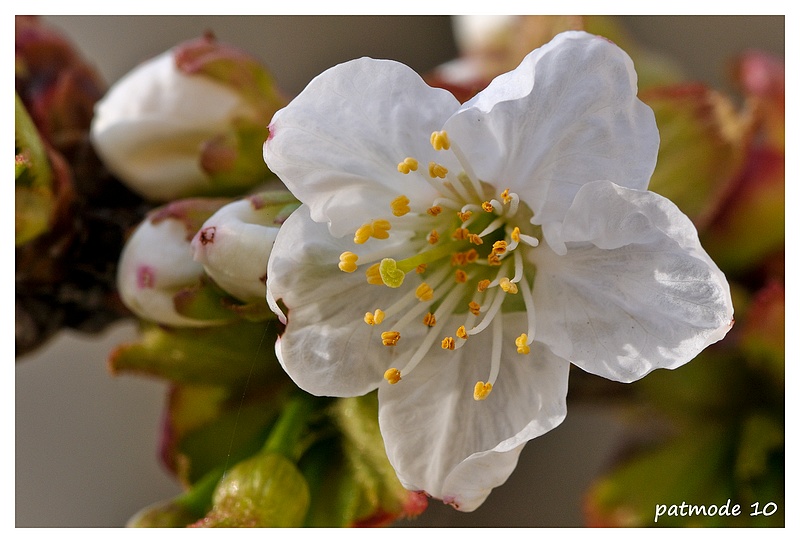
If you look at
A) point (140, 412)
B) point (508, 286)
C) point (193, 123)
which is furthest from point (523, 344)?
point (140, 412)

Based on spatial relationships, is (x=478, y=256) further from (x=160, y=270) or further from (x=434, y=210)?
(x=160, y=270)

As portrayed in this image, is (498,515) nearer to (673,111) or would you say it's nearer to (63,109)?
(673,111)

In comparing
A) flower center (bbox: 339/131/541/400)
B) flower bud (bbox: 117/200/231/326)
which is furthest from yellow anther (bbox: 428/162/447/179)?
flower bud (bbox: 117/200/231/326)

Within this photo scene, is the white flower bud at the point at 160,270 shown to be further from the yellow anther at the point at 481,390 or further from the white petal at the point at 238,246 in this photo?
the yellow anther at the point at 481,390

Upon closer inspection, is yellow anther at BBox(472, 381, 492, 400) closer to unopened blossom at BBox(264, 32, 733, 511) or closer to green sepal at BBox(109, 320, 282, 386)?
unopened blossom at BBox(264, 32, 733, 511)

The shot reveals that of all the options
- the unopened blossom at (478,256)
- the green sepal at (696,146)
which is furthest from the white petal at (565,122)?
the green sepal at (696,146)

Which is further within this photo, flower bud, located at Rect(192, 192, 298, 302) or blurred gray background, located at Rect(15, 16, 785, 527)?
blurred gray background, located at Rect(15, 16, 785, 527)
